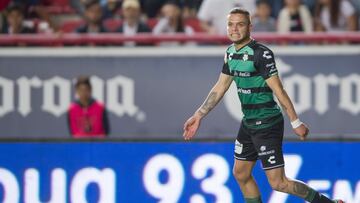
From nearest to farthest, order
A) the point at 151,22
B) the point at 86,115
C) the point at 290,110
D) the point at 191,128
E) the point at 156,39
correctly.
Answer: the point at 290,110
the point at 191,128
the point at 86,115
the point at 156,39
the point at 151,22

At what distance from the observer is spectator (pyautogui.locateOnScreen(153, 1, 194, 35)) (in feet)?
44.7

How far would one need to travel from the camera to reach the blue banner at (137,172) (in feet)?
33.8

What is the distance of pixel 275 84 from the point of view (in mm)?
9039

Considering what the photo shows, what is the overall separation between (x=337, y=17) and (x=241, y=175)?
14.9 feet

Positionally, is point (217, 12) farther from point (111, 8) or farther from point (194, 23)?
point (111, 8)

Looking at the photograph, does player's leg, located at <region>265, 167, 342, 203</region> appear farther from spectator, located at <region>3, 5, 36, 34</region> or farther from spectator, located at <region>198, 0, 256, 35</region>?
spectator, located at <region>3, 5, 36, 34</region>

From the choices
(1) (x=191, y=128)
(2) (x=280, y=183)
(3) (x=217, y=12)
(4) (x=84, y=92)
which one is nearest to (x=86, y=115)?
(4) (x=84, y=92)

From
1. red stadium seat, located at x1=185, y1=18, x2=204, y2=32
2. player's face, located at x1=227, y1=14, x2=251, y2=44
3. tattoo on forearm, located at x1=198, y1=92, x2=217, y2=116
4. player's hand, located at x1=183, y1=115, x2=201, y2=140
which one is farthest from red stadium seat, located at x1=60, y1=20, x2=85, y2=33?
player's face, located at x1=227, y1=14, x2=251, y2=44

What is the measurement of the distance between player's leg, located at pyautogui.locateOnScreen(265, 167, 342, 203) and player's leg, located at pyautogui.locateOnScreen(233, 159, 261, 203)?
0.18 metres

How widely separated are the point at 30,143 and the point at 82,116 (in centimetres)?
214

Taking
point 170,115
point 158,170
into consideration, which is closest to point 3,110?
point 170,115

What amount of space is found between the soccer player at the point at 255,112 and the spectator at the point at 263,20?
417 cm

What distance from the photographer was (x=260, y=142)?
9328 millimetres

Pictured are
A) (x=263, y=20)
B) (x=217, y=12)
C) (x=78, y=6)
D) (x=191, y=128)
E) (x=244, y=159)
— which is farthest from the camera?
(x=78, y=6)
